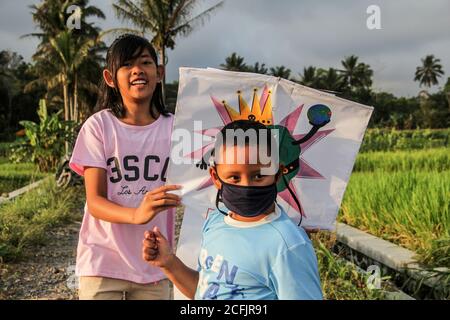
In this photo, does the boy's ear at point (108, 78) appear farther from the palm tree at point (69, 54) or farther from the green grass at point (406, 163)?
the palm tree at point (69, 54)

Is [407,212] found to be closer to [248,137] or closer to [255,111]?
[255,111]

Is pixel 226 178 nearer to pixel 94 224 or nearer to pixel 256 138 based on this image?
Result: pixel 256 138

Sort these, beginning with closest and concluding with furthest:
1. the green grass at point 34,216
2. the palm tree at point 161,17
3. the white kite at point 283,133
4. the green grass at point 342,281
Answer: the white kite at point 283,133 < the green grass at point 342,281 < the green grass at point 34,216 < the palm tree at point 161,17

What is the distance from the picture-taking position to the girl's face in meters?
1.53

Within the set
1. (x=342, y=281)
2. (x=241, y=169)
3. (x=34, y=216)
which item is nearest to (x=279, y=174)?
(x=241, y=169)

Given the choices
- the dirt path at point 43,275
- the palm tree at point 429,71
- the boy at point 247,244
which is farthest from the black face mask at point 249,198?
the palm tree at point 429,71

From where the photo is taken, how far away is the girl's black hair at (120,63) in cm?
153

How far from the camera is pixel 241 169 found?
1147 millimetres

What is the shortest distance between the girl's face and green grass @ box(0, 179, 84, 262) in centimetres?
328

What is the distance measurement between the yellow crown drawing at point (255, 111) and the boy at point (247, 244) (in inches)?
2.0

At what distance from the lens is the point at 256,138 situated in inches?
46.0

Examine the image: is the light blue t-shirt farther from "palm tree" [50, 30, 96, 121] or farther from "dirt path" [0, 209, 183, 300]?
"palm tree" [50, 30, 96, 121]
